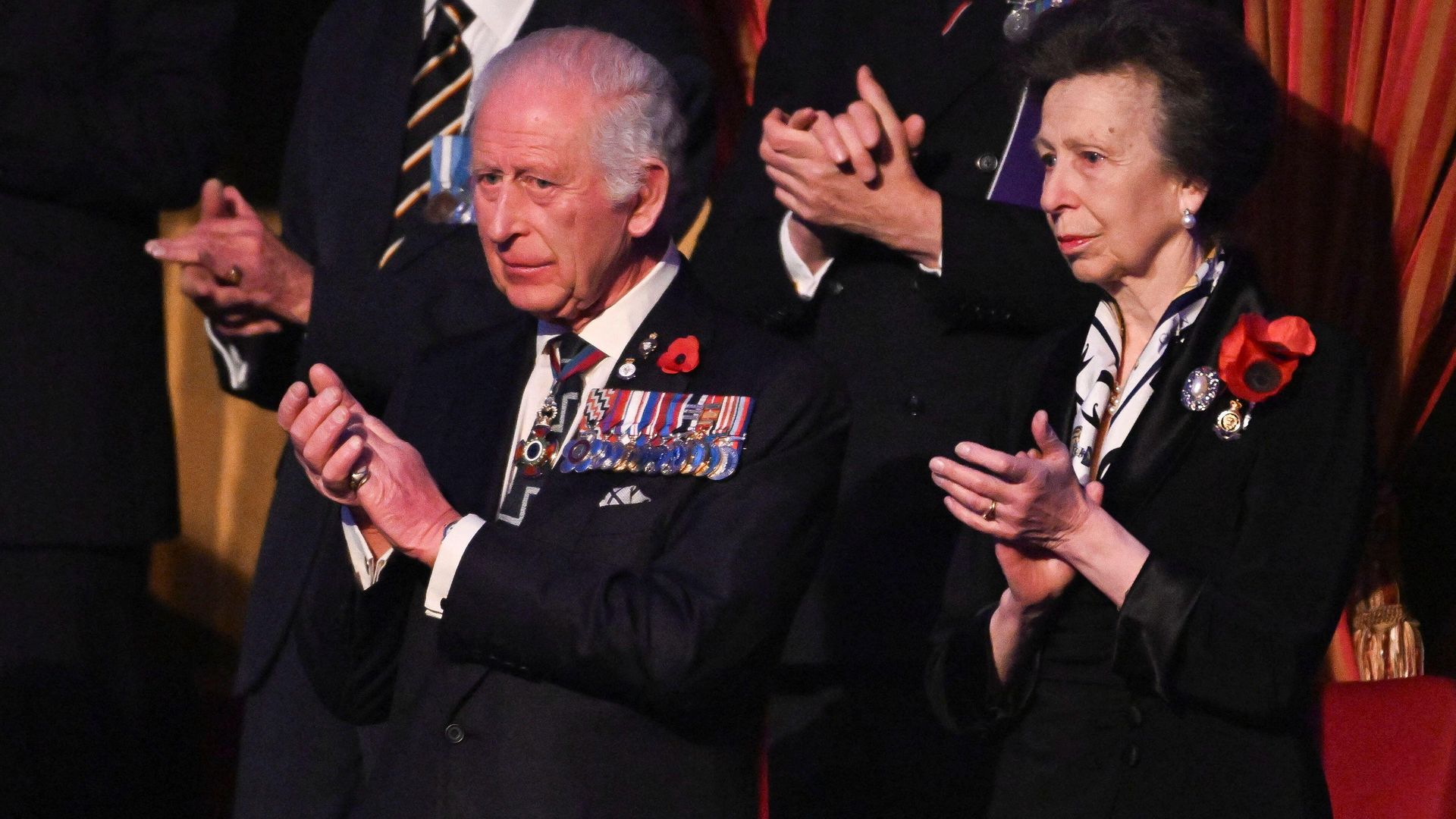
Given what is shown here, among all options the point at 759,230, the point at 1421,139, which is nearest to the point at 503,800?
the point at 759,230

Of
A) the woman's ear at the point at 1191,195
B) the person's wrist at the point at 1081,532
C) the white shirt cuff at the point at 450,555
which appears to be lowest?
the white shirt cuff at the point at 450,555

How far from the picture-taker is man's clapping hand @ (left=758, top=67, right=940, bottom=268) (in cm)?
313

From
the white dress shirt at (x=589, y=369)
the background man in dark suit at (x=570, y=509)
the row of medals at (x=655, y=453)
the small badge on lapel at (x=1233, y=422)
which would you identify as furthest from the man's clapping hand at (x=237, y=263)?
the small badge on lapel at (x=1233, y=422)

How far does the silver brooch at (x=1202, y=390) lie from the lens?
271 cm

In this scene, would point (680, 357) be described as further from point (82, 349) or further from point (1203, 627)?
point (82, 349)

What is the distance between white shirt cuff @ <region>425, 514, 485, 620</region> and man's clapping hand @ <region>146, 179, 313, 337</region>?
92 cm

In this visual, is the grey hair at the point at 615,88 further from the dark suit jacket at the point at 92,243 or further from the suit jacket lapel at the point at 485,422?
the dark suit jacket at the point at 92,243

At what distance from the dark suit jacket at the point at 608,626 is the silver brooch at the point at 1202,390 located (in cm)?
47

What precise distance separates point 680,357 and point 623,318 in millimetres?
128

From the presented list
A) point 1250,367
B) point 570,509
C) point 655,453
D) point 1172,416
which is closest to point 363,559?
point 570,509

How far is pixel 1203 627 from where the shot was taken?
2.56 metres

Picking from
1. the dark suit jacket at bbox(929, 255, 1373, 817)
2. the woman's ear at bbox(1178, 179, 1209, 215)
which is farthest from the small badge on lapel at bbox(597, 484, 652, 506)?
the woman's ear at bbox(1178, 179, 1209, 215)

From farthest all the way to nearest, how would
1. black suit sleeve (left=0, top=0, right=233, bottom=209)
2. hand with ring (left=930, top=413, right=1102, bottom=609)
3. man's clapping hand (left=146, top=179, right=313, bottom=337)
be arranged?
1. black suit sleeve (left=0, top=0, right=233, bottom=209)
2. man's clapping hand (left=146, top=179, right=313, bottom=337)
3. hand with ring (left=930, top=413, right=1102, bottom=609)

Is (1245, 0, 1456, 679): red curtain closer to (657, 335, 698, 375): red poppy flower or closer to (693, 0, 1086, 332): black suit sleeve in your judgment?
(693, 0, 1086, 332): black suit sleeve
